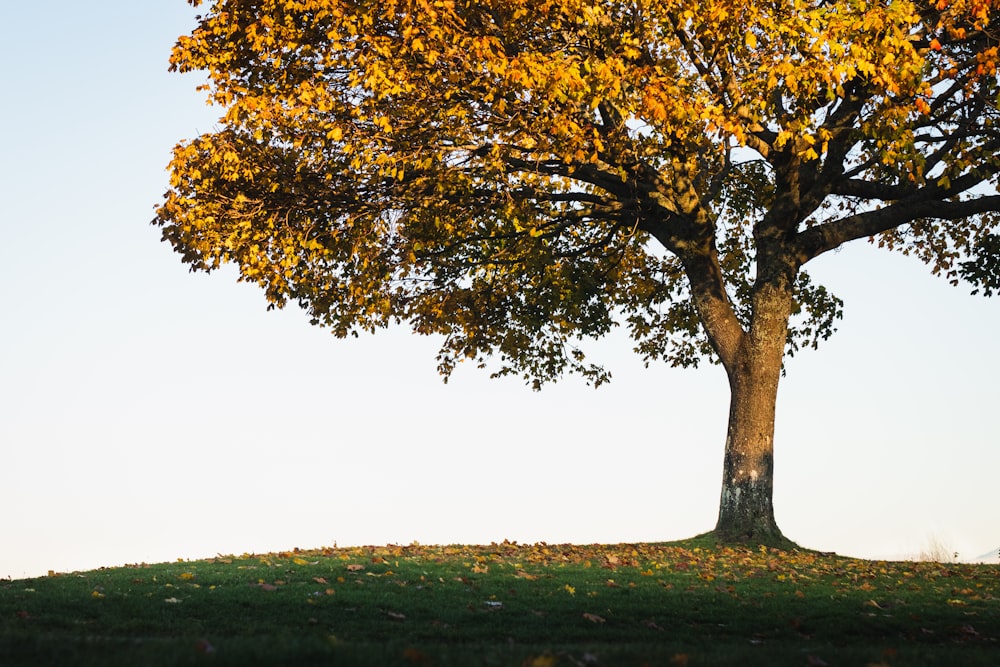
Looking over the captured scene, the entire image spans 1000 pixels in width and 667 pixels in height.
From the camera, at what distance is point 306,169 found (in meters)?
19.9

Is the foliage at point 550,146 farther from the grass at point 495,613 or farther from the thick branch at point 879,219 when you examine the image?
the grass at point 495,613

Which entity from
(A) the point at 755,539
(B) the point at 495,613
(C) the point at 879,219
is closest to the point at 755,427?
(A) the point at 755,539

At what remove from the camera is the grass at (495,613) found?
8.56 metres

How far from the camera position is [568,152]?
1717 cm

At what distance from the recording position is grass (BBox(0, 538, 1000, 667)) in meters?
8.56

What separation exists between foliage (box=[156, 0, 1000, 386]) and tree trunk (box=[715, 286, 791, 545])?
423mm

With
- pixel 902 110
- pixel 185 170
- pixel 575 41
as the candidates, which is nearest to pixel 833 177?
pixel 902 110

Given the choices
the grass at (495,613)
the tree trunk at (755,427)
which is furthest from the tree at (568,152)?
the grass at (495,613)

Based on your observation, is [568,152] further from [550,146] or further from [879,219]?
[879,219]

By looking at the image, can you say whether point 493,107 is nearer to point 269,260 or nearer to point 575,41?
point 575,41

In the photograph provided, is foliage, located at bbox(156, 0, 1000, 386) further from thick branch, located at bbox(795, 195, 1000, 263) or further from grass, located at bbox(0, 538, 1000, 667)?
grass, located at bbox(0, 538, 1000, 667)

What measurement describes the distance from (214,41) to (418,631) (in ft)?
43.6

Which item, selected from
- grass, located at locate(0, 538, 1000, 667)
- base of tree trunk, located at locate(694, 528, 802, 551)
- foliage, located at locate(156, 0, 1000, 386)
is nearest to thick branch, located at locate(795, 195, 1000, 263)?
foliage, located at locate(156, 0, 1000, 386)

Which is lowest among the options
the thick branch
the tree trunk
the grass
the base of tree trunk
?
the grass
